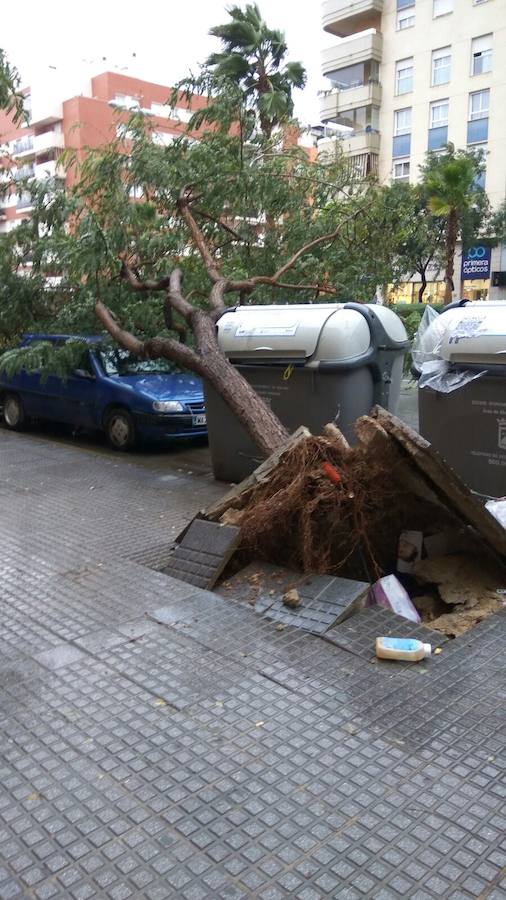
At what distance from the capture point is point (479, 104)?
125 ft

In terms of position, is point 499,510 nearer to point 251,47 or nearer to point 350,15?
point 251,47

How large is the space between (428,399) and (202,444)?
423 centimetres

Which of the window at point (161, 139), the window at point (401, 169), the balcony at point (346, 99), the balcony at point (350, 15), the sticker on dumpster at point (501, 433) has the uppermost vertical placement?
the balcony at point (350, 15)

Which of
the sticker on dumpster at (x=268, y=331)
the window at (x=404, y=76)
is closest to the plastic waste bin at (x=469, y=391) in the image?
the sticker on dumpster at (x=268, y=331)

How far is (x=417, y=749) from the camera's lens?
2.97m

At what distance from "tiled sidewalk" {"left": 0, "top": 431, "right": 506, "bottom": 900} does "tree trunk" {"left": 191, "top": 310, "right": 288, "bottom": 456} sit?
197 centimetres

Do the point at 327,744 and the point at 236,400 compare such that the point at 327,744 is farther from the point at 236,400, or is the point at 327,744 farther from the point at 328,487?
the point at 236,400

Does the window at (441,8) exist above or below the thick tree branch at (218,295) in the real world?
above

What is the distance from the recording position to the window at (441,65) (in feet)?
129

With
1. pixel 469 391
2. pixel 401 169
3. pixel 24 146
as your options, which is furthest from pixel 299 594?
pixel 24 146

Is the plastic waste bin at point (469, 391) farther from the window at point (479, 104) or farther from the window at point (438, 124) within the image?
the window at point (438, 124)

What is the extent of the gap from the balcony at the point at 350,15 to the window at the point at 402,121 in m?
5.65

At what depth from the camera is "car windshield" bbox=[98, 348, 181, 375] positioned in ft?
32.5

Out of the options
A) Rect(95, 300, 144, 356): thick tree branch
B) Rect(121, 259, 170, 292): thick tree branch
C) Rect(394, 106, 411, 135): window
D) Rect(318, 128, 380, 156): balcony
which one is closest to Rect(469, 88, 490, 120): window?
Rect(394, 106, 411, 135): window
